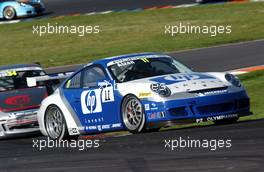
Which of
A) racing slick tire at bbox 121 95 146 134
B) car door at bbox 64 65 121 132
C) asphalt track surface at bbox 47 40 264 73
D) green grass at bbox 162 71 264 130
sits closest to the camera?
racing slick tire at bbox 121 95 146 134

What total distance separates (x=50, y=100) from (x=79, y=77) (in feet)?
2.07

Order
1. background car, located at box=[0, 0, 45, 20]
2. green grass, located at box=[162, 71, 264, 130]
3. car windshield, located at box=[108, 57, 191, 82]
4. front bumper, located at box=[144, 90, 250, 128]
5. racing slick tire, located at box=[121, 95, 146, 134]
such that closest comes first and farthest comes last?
front bumper, located at box=[144, 90, 250, 128] → racing slick tire, located at box=[121, 95, 146, 134] → car windshield, located at box=[108, 57, 191, 82] → green grass, located at box=[162, 71, 264, 130] → background car, located at box=[0, 0, 45, 20]

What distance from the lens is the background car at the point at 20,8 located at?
3500cm

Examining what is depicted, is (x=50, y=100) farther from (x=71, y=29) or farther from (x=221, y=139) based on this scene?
(x=71, y=29)

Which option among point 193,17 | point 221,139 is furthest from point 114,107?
point 193,17

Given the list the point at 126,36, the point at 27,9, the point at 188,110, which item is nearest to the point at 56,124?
the point at 188,110

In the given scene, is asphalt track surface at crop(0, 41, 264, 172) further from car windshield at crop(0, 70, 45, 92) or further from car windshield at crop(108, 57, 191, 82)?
car windshield at crop(0, 70, 45, 92)

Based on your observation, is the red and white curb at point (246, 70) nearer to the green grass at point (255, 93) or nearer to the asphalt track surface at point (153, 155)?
the green grass at point (255, 93)

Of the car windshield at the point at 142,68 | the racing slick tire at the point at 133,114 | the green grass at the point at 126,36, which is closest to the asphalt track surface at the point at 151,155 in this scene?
the racing slick tire at the point at 133,114

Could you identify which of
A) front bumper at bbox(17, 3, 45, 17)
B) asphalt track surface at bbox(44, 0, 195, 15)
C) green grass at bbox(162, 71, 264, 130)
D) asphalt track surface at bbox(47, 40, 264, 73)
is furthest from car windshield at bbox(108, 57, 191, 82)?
front bumper at bbox(17, 3, 45, 17)

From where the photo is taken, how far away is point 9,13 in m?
35.2

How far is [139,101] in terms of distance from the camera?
1125cm

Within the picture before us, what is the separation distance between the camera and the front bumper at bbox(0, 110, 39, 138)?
14.2 m

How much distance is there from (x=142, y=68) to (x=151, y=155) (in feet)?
9.94
